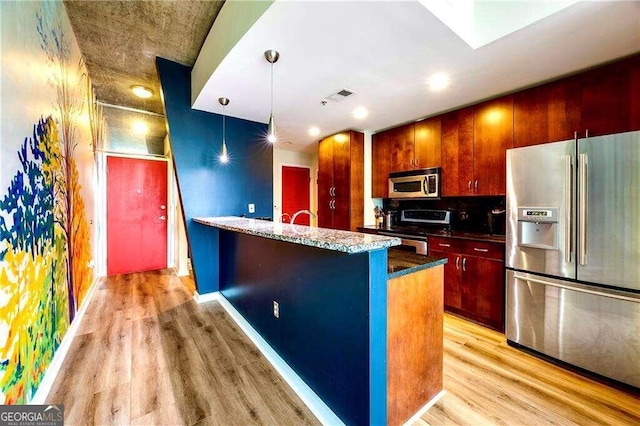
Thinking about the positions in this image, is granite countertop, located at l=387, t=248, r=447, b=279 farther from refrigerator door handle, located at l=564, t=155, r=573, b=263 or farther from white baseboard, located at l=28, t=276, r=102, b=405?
white baseboard, located at l=28, t=276, r=102, b=405

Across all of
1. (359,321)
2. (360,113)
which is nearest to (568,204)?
(359,321)

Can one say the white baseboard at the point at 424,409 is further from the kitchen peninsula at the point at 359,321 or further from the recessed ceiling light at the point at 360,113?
the recessed ceiling light at the point at 360,113

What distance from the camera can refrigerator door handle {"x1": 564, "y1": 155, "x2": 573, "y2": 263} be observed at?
1.87 m

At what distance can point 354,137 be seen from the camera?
12.8 ft

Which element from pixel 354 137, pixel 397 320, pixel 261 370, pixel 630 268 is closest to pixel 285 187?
pixel 354 137

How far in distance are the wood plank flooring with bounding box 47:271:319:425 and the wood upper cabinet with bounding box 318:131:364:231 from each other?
2131 millimetres

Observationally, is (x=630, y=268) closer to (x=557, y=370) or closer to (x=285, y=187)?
(x=557, y=370)

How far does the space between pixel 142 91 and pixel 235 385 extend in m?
3.90

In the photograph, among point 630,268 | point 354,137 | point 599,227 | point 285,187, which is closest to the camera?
point 630,268

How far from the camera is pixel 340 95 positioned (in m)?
2.66

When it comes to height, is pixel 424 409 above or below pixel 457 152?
below

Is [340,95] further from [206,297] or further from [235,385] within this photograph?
[206,297]

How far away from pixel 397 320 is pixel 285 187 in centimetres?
446

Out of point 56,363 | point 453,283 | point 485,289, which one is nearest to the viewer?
point 56,363
